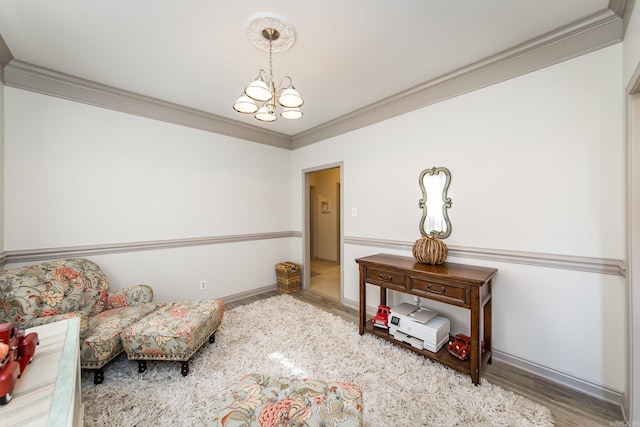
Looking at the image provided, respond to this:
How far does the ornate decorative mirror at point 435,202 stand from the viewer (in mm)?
2564

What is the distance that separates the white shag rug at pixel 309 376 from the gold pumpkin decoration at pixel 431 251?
0.88 meters

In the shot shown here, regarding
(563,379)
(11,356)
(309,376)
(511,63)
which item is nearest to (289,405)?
(309,376)

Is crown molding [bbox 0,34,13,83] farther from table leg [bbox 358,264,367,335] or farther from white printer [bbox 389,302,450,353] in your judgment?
white printer [bbox 389,302,450,353]

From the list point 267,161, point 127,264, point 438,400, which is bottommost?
point 438,400

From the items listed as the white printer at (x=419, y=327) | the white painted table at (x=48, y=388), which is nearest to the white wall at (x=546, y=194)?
the white printer at (x=419, y=327)

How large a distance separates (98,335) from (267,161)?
2.98 meters

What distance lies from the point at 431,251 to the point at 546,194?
99 cm

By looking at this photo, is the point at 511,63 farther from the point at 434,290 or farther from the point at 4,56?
the point at 4,56

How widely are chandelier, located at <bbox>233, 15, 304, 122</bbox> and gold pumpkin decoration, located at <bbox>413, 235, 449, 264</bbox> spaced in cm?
167

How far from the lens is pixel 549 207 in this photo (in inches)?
78.8

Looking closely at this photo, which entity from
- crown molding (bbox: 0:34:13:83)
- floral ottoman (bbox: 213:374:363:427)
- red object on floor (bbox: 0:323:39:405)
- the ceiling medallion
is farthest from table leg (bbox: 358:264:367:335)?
crown molding (bbox: 0:34:13:83)

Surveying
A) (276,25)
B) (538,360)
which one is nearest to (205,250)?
(276,25)

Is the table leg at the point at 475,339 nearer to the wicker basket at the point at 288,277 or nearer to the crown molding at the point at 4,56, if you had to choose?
the wicker basket at the point at 288,277

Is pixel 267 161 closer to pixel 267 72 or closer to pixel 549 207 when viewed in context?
pixel 267 72
